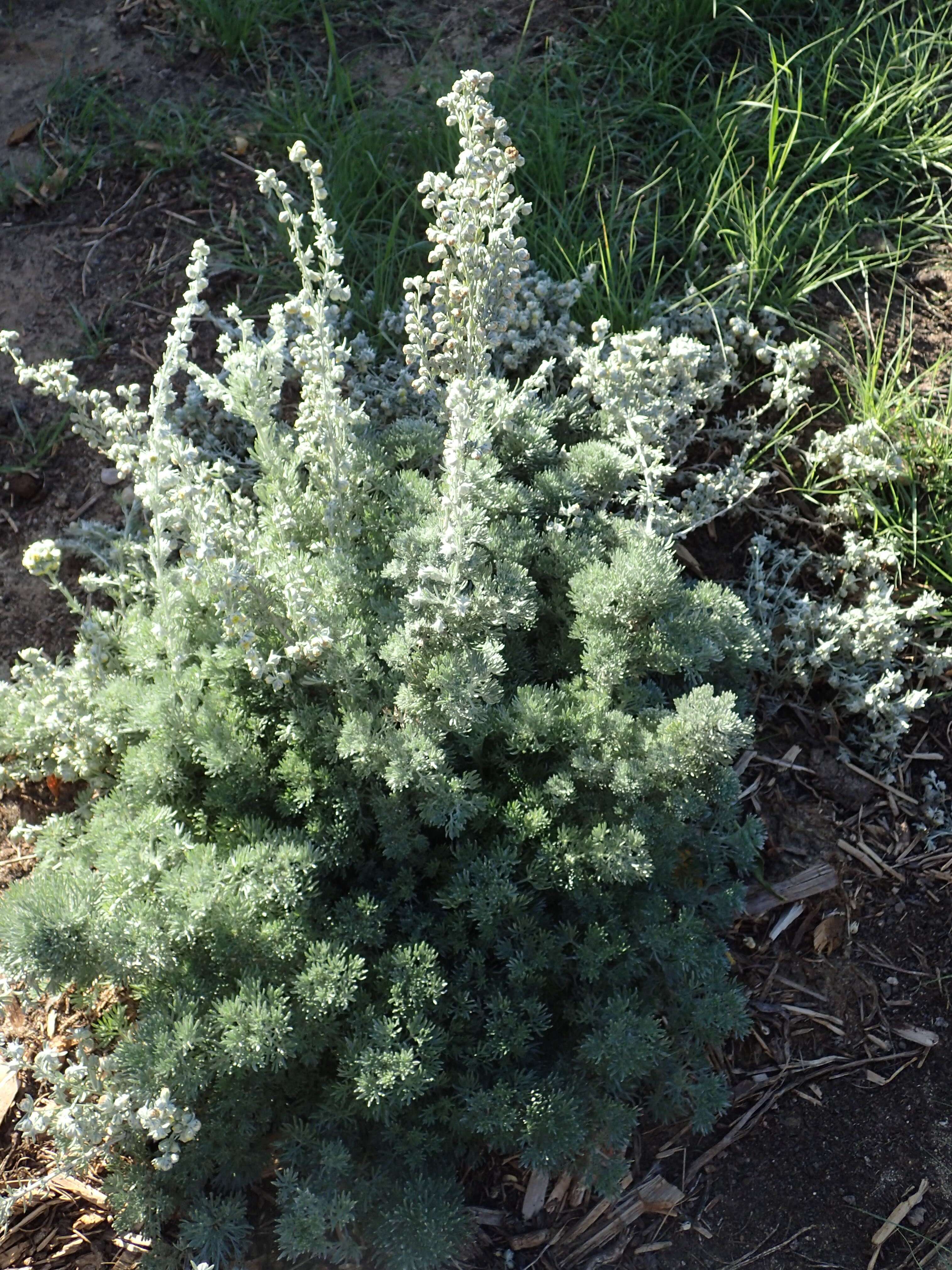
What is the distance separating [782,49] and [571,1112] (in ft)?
12.9

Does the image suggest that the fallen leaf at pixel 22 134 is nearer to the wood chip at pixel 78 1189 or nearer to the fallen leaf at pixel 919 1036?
the wood chip at pixel 78 1189

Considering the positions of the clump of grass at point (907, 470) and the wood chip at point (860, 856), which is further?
the clump of grass at point (907, 470)

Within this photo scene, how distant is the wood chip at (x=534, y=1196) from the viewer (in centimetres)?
260

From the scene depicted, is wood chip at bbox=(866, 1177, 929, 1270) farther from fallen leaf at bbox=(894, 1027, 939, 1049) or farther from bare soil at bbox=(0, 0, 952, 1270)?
fallen leaf at bbox=(894, 1027, 939, 1049)

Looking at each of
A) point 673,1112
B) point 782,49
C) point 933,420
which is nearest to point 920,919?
point 673,1112

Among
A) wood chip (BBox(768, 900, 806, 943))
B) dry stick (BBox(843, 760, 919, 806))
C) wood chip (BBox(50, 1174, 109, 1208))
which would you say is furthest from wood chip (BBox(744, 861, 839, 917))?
wood chip (BBox(50, 1174, 109, 1208))

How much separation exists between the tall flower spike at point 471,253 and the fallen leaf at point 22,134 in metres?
2.11

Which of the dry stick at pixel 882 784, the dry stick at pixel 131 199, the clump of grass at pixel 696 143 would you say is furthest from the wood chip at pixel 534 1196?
the dry stick at pixel 131 199

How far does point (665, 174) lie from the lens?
13.3 feet

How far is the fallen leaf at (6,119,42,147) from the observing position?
4340mm

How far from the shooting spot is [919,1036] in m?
2.93

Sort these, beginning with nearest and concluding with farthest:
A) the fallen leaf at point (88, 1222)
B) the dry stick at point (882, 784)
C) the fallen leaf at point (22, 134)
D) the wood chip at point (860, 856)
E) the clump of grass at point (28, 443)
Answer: the fallen leaf at point (88, 1222)
the wood chip at point (860, 856)
the dry stick at point (882, 784)
the clump of grass at point (28, 443)
the fallen leaf at point (22, 134)

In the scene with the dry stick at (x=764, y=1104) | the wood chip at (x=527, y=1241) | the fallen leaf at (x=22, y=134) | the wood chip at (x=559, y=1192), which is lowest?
the dry stick at (x=764, y=1104)

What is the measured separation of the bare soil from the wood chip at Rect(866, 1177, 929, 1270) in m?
0.01
